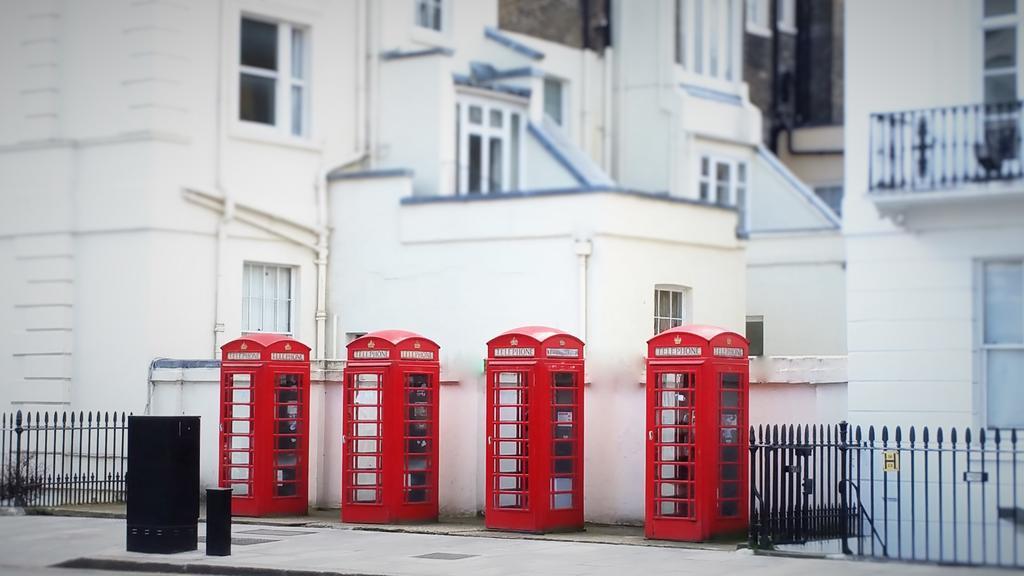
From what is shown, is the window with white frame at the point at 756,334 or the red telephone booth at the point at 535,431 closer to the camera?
the red telephone booth at the point at 535,431

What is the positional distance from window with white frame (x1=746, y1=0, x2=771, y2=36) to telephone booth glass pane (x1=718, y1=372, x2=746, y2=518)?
16390 mm

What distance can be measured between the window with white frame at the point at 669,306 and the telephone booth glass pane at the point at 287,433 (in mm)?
5113

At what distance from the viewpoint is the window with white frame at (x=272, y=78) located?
80.8 ft

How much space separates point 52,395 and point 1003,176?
545 inches

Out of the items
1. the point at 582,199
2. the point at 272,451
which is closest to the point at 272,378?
the point at 272,451

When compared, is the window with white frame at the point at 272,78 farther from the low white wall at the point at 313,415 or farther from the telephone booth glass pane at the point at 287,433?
the telephone booth glass pane at the point at 287,433

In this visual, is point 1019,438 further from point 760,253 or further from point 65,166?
point 65,166

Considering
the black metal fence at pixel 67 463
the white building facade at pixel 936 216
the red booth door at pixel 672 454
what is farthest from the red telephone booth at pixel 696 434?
the black metal fence at pixel 67 463

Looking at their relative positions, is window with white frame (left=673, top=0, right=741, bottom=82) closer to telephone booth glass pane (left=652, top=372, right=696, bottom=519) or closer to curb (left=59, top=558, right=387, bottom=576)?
telephone booth glass pane (left=652, top=372, right=696, bottom=519)

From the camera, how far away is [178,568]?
52.4 feet

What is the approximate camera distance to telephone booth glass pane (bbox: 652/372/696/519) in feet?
56.4

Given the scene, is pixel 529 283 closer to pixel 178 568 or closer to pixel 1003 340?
pixel 1003 340

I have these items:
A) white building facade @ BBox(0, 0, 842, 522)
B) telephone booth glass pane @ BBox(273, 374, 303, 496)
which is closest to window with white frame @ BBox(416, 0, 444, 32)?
white building facade @ BBox(0, 0, 842, 522)

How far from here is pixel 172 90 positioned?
2323cm
